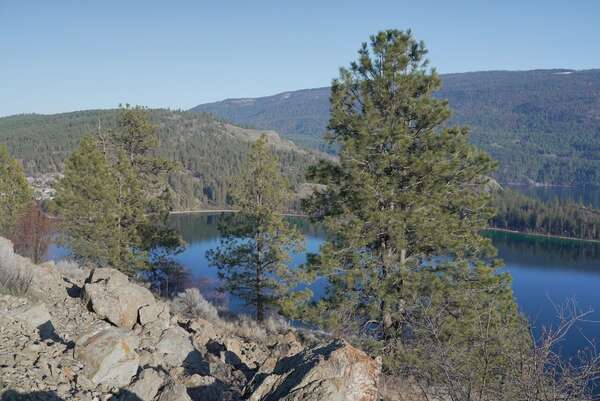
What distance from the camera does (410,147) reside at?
10.6m

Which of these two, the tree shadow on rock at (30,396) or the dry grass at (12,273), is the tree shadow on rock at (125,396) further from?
the dry grass at (12,273)

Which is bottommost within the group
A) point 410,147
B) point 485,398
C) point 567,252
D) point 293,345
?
point 567,252

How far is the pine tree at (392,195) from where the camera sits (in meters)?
10.0

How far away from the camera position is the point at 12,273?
8.24 m

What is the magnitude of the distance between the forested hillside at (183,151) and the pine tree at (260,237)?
89657mm

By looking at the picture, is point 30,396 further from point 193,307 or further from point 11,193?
point 11,193

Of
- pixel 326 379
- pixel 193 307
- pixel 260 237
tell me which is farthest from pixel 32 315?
pixel 260 237

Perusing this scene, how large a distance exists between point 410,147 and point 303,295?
16.6ft

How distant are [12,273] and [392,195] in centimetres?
754

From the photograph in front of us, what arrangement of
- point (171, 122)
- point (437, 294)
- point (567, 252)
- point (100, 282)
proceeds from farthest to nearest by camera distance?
point (171, 122) < point (567, 252) < point (437, 294) < point (100, 282)

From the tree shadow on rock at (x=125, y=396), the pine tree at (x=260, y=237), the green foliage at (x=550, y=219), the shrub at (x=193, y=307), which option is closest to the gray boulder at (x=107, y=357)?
the tree shadow on rock at (x=125, y=396)

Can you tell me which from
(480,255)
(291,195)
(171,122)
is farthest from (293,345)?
(171,122)

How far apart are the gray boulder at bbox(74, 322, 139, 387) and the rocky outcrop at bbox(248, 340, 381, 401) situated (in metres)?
1.72

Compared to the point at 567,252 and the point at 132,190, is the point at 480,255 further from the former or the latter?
the point at 567,252
